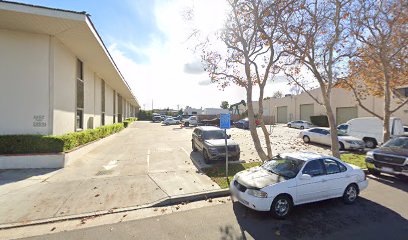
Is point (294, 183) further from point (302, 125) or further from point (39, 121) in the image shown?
point (302, 125)

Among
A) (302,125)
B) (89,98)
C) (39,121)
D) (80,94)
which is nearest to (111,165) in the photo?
(39,121)

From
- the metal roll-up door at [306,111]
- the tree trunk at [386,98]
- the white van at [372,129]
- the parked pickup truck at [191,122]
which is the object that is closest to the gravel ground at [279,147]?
the white van at [372,129]

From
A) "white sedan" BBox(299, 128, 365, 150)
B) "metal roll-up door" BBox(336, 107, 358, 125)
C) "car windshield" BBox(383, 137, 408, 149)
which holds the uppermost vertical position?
"metal roll-up door" BBox(336, 107, 358, 125)

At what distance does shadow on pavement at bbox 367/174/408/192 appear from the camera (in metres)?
7.88

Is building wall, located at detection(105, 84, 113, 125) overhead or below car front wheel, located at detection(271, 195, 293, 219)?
overhead

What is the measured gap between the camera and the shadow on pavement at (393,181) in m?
7.88

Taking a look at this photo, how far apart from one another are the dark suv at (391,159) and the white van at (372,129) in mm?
7249

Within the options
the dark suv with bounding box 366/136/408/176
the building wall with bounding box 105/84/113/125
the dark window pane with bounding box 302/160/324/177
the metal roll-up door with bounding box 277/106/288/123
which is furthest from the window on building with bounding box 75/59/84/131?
the metal roll-up door with bounding box 277/106/288/123

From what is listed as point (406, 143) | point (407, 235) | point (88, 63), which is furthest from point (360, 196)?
point (88, 63)

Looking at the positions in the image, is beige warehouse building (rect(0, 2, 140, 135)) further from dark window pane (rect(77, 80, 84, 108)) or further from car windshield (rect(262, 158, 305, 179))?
car windshield (rect(262, 158, 305, 179))

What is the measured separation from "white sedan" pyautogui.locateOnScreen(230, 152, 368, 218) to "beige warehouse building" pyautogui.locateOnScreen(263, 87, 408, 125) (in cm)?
1913

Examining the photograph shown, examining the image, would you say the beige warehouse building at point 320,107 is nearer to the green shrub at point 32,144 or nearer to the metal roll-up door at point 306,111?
the metal roll-up door at point 306,111

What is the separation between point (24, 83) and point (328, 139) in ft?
59.3

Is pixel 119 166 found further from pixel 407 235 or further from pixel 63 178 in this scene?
pixel 407 235
